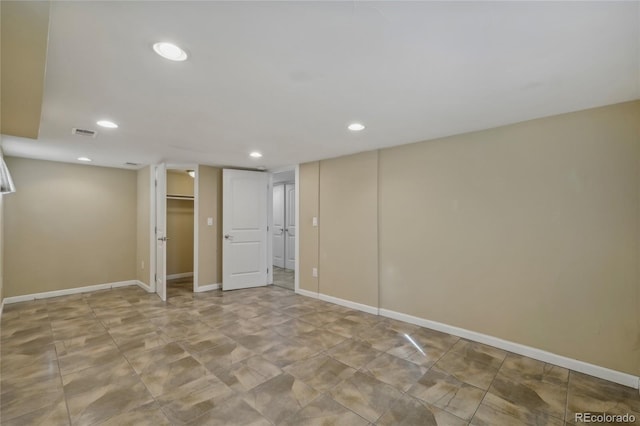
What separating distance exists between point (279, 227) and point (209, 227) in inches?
96.2

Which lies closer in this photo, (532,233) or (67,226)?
(532,233)

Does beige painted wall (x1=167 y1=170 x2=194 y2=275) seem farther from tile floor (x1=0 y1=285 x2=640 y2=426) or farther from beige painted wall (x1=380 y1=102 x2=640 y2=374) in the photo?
beige painted wall (x1=380 y1=102 x2=640 y2=374)

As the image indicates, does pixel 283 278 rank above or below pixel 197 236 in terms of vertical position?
below

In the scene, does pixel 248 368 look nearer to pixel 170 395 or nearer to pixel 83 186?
pixel 170 395

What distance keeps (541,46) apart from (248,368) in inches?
119

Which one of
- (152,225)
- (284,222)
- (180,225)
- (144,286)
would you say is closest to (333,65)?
(152,225)

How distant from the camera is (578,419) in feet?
6.07

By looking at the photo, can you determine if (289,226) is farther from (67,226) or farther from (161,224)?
(67,226)

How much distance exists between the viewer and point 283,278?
6109 millimetres

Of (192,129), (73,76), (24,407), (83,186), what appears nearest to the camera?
(73,76)

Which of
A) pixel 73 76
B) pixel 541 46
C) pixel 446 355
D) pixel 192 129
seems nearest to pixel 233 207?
pixel 192 129

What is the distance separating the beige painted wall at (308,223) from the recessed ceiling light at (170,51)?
3.06 m

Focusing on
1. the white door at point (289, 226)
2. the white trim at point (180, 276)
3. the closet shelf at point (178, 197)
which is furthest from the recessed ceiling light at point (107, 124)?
the white door at point (289, 226)

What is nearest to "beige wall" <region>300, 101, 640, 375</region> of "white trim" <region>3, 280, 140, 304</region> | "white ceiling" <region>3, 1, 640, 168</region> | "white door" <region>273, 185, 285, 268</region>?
"white ceiling" <region>3, 1, 640, 168</region>
